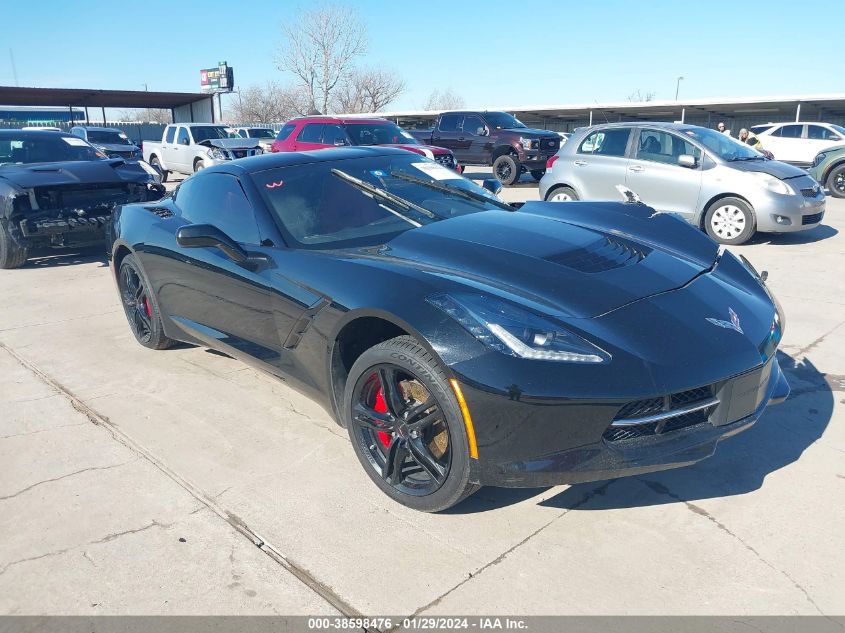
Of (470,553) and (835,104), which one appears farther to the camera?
(835,104)

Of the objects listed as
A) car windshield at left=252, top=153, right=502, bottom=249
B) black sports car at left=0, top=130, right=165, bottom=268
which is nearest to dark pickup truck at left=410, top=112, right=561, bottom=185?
black sports car at left=0, top=130, right=165, bottom=268

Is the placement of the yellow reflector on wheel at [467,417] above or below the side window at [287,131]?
below

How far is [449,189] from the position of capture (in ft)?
13.3

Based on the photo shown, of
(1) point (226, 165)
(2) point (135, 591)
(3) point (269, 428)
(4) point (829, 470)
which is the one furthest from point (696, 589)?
(1) point (226, 165)

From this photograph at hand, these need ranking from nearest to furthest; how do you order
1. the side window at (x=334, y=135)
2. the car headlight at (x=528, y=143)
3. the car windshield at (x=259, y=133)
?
the side window at (x=334, y=135) → the car headlight at (x=528, y=143) → the car windshield at (x=259, y=133)

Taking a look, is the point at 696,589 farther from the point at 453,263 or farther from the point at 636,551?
the point at 453,263

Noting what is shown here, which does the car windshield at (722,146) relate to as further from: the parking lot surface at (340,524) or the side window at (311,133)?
the side window at (311,133)

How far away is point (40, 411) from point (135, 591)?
6.62ft

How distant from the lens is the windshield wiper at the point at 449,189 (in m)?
3.95

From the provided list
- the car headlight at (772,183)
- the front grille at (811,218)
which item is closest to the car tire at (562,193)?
the car headlight at (772,183)

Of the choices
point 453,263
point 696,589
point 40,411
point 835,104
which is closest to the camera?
point 696,589

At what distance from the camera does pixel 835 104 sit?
89.9 feet

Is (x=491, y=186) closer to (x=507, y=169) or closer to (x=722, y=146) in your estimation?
(x=722, y=146)

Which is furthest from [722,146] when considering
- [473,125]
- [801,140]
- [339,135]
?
[801,140]
